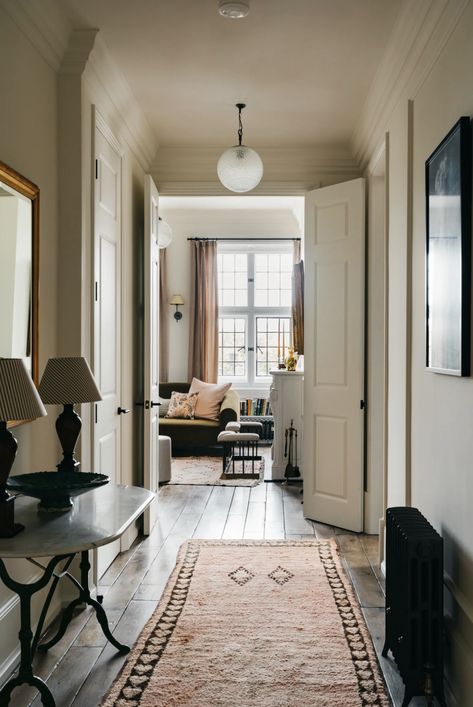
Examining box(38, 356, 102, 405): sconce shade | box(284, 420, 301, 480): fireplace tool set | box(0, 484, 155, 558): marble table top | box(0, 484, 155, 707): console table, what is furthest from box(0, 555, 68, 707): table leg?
box(284, 420, 301, 480): fireplace tool set

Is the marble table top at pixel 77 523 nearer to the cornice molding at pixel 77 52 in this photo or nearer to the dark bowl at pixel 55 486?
the dark bowl at pixel 55 486

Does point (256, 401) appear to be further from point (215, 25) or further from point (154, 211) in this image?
point (215, 25)

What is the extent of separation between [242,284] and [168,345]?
1.38 m

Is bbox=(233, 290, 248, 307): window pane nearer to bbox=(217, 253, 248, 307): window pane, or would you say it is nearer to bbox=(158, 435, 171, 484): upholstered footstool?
bbox=(217, 253, 248, 307): window pane

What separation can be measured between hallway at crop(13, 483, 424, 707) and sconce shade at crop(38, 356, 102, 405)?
1097 mm

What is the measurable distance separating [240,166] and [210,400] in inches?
181

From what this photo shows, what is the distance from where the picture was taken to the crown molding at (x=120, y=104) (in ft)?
11.0

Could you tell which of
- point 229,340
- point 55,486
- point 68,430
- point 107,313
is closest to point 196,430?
point 229,340

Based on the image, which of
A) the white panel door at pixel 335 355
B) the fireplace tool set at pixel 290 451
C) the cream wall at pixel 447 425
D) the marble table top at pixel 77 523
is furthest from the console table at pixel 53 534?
the fireplace tool set at pixel 290 451

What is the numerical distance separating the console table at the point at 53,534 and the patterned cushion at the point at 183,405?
5.67 metres

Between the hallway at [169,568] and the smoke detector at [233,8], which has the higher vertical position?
the smoke detector at [233,8]

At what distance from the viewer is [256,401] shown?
919 centimetres

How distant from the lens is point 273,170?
5082 mm

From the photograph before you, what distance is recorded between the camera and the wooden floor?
8.48ft
